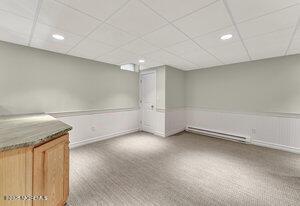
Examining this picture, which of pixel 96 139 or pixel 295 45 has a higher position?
pixel 295 45

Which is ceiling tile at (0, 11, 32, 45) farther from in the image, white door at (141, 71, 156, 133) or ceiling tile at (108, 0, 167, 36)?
white door at (141, 71, 156, 133)

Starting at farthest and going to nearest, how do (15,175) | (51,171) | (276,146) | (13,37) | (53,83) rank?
(276,146) → (53,83) → (13,37) → (51,171) → (15,175)

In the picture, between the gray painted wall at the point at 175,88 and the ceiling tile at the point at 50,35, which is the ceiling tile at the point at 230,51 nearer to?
the gray painted wall at the point at 175,88

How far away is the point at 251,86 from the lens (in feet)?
12.9

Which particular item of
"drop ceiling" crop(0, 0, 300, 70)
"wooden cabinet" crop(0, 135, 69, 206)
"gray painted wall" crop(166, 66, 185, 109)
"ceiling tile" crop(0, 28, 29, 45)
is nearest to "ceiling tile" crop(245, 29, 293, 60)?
"drop ceiling" crop(0, 0, 300, 70)

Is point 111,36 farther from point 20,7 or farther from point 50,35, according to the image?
point 20,7

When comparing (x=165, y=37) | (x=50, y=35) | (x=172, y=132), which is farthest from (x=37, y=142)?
(x=172, y=132)

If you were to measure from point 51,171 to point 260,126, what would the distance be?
461 centimetres

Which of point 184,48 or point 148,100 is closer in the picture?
point 184,48

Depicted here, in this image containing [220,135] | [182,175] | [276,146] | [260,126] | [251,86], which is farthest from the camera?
[220,135]

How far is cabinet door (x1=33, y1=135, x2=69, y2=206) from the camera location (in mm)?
Answer: 1141

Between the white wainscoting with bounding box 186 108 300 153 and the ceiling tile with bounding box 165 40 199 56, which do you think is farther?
the white wainscoting with bounding box 186 108 300 153

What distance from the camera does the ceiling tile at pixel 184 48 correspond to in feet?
8.73

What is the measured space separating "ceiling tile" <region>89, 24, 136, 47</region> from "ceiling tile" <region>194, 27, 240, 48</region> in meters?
1.25
